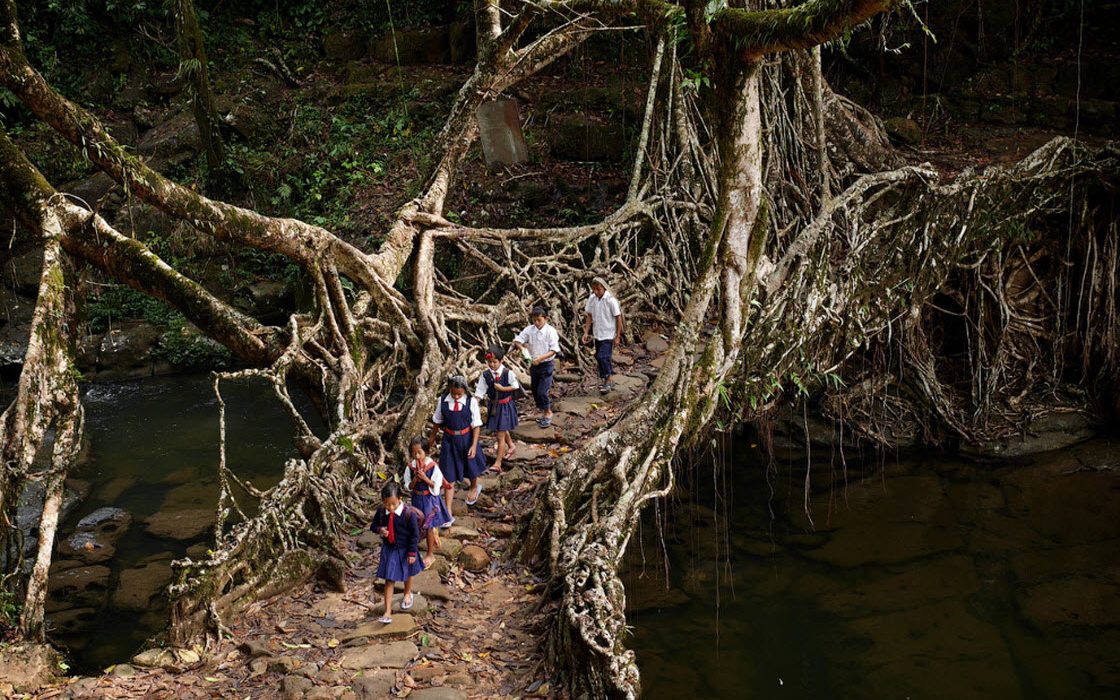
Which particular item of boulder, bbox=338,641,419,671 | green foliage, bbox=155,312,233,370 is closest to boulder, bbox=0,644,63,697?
boulder, bbox=338,641,419,671

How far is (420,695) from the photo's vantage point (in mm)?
5148

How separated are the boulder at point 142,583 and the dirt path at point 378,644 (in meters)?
2.58

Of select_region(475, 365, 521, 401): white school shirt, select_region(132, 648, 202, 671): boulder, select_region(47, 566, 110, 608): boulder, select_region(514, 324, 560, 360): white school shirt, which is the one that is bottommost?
select_region(47, 566, 110, 608): boulder

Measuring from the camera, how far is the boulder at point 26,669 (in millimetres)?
5301

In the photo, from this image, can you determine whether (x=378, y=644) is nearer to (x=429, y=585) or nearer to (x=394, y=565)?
(x=394, y=565)

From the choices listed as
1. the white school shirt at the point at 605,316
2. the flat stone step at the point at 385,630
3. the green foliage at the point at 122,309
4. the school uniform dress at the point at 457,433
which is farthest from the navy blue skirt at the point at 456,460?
the green foliage at the point at 122,309

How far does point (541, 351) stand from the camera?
27.2 ft

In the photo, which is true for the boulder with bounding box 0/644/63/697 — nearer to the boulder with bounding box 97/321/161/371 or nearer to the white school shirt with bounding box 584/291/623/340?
the white school shirt with bounding box 584/291/623/340

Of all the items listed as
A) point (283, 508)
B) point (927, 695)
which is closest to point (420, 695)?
point (283, 508)

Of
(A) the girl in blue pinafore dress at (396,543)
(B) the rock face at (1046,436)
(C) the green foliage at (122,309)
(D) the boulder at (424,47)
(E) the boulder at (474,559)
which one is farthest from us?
(D) the boulder at (424,47)

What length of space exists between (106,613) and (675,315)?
6757 mm

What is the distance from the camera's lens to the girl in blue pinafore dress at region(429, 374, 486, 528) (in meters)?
6.88

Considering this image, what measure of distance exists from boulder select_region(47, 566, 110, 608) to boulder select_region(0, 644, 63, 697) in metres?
2.62

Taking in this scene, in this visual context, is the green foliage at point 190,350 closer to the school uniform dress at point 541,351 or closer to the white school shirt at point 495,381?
the school uniform dress at point 541,351
